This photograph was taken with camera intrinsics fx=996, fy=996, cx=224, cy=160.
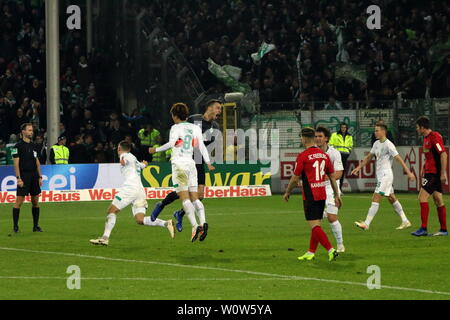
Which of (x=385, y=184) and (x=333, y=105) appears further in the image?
(x=333, y=105)

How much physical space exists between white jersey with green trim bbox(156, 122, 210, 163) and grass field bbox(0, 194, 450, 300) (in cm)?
147

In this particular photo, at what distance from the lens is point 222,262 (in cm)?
1390

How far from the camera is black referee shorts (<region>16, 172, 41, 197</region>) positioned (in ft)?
63.2

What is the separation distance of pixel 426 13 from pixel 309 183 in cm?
2677

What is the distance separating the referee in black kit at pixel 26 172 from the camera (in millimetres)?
19203

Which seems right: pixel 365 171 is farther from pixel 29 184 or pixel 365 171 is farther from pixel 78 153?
pixel 29 184

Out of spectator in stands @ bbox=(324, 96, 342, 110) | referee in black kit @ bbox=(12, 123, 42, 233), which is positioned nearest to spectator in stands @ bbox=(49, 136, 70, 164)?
spectator in stands @ bbox=(324, 96, 342, 110)

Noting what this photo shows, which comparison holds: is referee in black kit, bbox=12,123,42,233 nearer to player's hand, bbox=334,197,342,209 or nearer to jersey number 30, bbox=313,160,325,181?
player's hand, bbox=334,197,342,209

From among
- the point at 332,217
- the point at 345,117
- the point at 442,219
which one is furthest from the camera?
the point at 345,117

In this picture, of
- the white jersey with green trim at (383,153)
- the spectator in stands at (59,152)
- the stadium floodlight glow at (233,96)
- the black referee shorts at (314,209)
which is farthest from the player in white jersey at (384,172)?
the spectator in stands at (59,152)

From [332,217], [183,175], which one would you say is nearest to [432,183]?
[332,217]

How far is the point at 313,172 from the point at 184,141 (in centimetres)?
268

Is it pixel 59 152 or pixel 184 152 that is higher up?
Result: pixel 184 152
